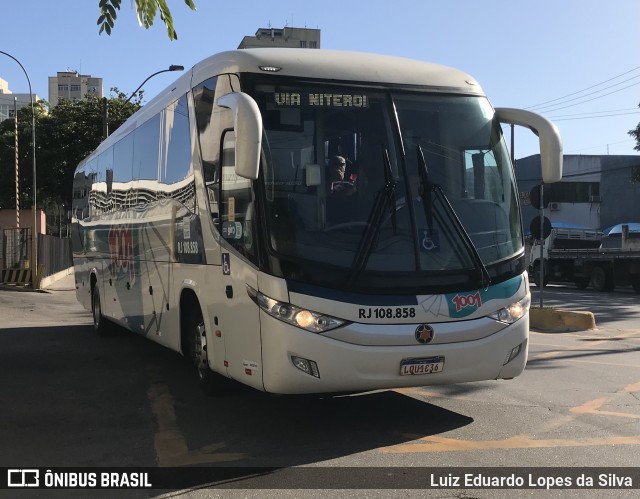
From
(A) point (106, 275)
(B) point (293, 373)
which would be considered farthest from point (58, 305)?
(B) point (293, 373)

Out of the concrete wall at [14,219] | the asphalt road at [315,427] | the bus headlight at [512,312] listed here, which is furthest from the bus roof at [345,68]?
the concrete wall at [14,219]

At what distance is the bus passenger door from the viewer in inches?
223

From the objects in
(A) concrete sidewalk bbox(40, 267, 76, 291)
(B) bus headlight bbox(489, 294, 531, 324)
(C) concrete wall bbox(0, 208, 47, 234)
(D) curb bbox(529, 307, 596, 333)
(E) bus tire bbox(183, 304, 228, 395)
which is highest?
(C) concrete wall bbox(0, 208, 47, 234)

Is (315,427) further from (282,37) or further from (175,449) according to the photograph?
(282,37)

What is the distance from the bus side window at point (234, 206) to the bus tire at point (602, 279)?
2365 cm

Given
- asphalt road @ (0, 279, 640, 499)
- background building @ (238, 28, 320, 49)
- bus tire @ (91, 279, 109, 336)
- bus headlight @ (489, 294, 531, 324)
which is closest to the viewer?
asphalt road @ (0, 279, 640, 499)

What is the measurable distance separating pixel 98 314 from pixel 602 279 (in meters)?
20.9

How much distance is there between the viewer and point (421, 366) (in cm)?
548

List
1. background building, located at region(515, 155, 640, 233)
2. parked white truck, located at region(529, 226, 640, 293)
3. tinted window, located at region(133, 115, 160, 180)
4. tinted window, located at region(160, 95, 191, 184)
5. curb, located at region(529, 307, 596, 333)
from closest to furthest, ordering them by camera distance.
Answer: tinted window, located at region(160, 95, 191, 184) < tinted window, located at region(133, 115, 160, 180) < curb, located at region(529, 307, 596, 333) < parked white truck, located at region(529, 226, 640, 293) < background building, located at region(515, 155, 640, 233)

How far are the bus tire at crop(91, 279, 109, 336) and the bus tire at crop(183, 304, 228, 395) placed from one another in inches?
199

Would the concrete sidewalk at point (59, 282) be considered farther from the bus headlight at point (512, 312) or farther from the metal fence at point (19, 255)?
the bus headlight at point (512, 312)

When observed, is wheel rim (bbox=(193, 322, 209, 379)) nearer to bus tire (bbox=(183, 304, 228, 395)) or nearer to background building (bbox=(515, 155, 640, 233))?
bus tire (bbox=(183, 304, 228, 395))

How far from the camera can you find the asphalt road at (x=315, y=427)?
4.84m

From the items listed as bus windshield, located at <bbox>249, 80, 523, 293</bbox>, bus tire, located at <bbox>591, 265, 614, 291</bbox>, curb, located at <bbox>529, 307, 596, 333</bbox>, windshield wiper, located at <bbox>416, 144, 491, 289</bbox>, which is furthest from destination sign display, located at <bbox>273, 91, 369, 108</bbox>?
bus tire, located at <bbox>591, 265, 614, 291</bbox>
